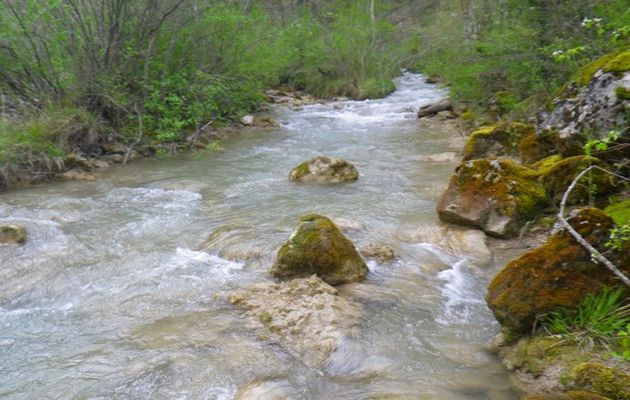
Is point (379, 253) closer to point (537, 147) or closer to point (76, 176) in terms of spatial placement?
point (537, 147)

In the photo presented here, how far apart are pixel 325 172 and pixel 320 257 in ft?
13.6

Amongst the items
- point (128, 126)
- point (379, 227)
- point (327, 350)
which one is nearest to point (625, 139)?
point (379, 227)

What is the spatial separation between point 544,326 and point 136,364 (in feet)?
10.5

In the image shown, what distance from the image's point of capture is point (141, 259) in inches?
244

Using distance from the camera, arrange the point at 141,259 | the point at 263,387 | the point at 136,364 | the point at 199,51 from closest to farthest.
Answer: the point at 263,387 < the point at 136,364 < the point at 141,259 < the point at 199,51

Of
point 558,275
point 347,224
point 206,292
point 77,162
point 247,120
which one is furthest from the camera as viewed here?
point 247,120

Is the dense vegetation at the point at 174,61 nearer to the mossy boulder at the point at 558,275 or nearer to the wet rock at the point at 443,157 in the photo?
the wet rock at the point at 443,157

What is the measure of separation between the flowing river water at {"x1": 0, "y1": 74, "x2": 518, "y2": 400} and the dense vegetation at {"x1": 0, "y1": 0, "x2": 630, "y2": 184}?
1.95 metres

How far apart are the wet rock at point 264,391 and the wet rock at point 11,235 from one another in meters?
4.38

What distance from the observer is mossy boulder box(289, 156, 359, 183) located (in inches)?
364

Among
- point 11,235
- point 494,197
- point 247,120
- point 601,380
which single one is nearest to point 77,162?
point 11,235

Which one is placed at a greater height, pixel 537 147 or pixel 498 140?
pixel 537 147

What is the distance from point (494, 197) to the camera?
21.0ft

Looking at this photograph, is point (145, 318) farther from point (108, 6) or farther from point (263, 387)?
point (108, 6)
